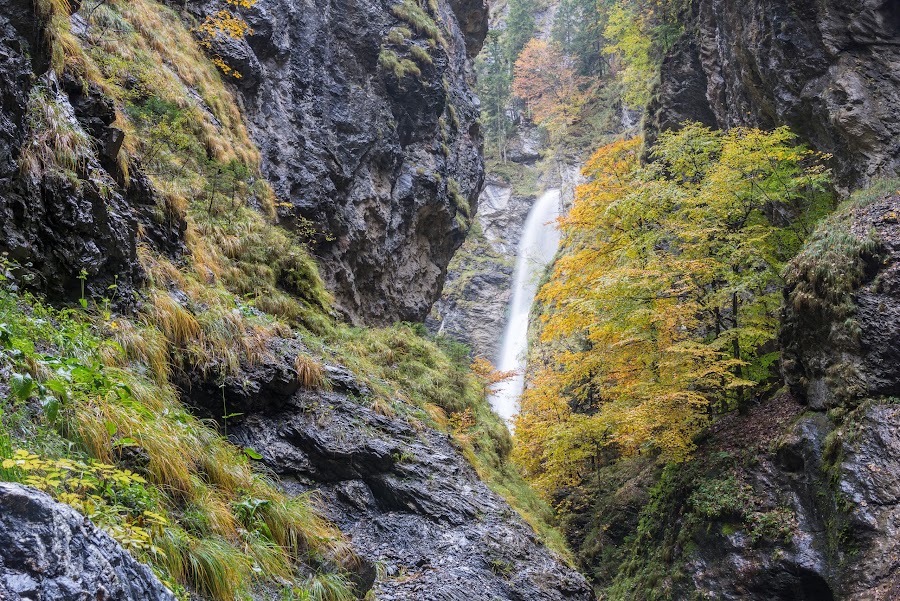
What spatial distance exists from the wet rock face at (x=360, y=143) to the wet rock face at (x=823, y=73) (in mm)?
9636

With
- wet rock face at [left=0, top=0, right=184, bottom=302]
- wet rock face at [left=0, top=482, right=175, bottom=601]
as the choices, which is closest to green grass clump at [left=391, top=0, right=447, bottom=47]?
wet rock face at [left=0, top=0, right=184, bottom=302]

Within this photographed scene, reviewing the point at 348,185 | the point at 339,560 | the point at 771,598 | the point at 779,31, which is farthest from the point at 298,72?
the point at 771,598

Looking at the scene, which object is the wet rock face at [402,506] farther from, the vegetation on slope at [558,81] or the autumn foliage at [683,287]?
the vegetation on slope at [558,81]

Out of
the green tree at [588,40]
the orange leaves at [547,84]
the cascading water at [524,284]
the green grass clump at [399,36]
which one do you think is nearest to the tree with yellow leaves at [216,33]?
the green grass clump at [399,36]

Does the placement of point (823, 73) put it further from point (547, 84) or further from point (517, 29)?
point (517, 29)

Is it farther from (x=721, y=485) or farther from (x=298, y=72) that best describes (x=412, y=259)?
(x=721, y=485)

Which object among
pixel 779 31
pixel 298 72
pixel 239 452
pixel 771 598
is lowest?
pixel 771 598

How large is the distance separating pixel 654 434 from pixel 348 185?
1069 cm

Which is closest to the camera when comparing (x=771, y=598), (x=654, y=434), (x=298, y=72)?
(x=771, y=598)

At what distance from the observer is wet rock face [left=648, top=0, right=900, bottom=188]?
11906 millimetres

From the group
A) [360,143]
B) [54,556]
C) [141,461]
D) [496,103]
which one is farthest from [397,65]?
[496,103]

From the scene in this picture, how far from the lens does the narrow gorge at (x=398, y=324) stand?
159 inches

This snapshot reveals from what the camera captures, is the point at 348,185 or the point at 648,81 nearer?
the point at 348,185

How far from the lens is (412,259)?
766 inches
